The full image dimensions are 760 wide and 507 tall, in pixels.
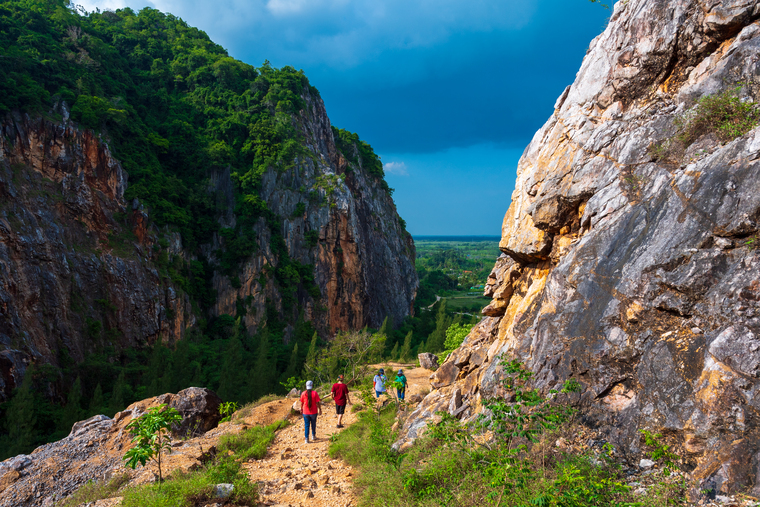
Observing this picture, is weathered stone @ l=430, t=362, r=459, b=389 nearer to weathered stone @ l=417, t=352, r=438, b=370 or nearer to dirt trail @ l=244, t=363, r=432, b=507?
dirt trail @ l=244, t=363, r=432, b=507

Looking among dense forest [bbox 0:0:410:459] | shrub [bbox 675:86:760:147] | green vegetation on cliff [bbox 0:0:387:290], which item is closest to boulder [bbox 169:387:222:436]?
shrub [bbox 675:86:760:147]

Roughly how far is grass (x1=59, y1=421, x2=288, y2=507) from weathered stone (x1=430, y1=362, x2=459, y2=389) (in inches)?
167

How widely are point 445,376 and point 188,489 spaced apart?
6.02 m

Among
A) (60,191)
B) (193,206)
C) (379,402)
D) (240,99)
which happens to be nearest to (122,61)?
(240,99)

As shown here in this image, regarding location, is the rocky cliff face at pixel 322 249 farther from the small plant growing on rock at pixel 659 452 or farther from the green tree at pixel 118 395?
the small plant growing on rock at pixel 659 452

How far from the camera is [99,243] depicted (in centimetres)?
2734

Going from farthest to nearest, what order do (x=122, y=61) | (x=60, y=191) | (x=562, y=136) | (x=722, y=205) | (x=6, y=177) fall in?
(x=122, y=61)
(x=60, y=191)
(x=6, y=177)
(x=562, y=136)
(x=722, y=205)

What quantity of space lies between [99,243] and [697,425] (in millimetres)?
32976

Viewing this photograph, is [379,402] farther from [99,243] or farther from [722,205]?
[99,243]

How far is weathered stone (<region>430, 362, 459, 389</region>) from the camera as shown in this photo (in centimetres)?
917

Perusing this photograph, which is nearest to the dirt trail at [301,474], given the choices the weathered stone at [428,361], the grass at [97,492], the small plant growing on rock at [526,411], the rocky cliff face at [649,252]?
the rocky cliff face at [649,252]

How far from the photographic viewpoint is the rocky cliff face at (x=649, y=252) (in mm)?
3949

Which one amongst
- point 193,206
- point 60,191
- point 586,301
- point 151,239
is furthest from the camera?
point 193,206

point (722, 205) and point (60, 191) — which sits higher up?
point (60, 191)
